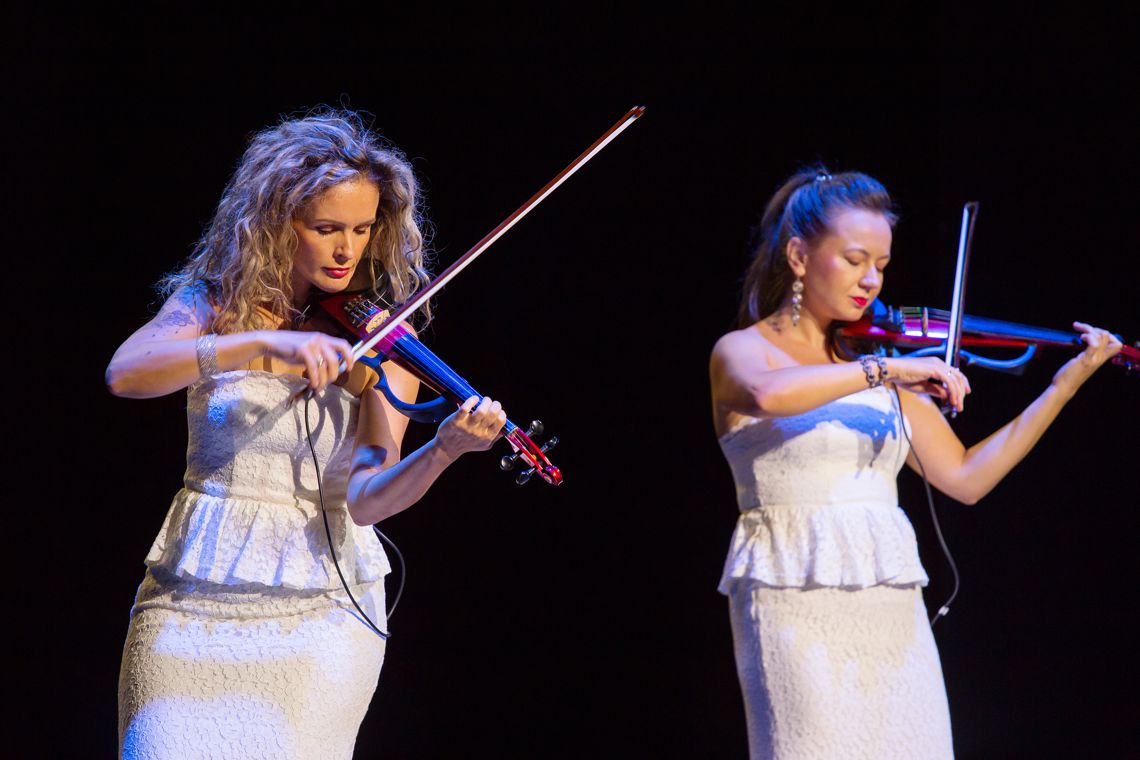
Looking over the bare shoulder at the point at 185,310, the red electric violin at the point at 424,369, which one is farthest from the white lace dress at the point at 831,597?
the bare shoulder at the point at 185,310

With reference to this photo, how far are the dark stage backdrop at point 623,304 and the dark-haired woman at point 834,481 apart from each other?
84 centimetres

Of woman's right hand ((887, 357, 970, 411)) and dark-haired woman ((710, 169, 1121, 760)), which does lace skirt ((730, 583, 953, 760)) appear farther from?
woman's right hand ((887, 357, 970, 411))

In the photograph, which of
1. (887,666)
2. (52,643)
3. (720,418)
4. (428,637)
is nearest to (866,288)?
(720,418)

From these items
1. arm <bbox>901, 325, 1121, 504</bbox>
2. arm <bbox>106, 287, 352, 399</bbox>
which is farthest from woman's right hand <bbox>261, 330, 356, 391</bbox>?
arm <bbox>901, 325, 1121, 504</bbox>

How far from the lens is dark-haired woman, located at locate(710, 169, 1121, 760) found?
6.72 ft

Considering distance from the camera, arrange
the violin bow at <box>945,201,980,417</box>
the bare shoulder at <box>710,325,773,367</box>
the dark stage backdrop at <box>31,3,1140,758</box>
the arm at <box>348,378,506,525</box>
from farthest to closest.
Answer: the dark stage backdrop at <box>31,3,1140,758</box> → the bare shoulder at <box>710,325,773,367</box> → the violin bow at <box>945,201,980,417</box> → the arm at <box>348,378,506,525</box>

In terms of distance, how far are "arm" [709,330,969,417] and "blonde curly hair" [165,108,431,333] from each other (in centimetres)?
57

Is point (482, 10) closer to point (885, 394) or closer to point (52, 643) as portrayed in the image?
point (885, 394)

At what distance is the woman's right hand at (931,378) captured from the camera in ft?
6.50

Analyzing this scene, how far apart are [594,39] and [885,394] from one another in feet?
4.44

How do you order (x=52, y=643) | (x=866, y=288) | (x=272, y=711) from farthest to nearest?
(x=52, y=643)
(x=866, y=288)
(x=272, y=711)

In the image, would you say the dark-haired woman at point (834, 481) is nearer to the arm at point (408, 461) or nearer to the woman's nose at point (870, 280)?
the woman's nose at point (870, 280)

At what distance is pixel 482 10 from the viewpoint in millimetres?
3043

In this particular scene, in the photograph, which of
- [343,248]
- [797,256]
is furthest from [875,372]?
[343,248]
